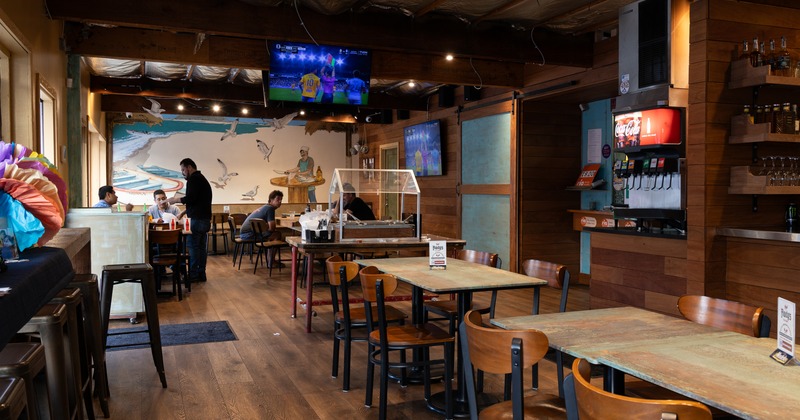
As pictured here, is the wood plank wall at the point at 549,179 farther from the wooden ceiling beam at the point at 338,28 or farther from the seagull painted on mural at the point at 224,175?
the seagull painted on mural at the point at 224,175

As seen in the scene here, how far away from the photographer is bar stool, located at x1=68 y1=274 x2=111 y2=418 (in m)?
3.10

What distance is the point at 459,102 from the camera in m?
9.74

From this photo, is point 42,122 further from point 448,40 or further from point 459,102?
point 459,102

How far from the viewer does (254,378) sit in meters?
4.20

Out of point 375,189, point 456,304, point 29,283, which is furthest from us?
point 375,189

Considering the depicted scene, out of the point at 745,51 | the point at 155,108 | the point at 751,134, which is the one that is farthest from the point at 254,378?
the point at 155,108

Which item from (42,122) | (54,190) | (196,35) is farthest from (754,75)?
(42,122)

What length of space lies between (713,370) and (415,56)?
236 inches

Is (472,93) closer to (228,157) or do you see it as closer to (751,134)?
(751,134)

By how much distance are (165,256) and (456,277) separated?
15.3ft

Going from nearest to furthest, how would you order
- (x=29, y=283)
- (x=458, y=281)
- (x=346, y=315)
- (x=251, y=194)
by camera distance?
1. (x=29, y=283)
2. (x=458, y=281)
3. (x=346, y=315)
4. (x=251, y=194)

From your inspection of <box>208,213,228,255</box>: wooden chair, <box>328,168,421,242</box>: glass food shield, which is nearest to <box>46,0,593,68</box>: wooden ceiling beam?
<box>328,168,421,242</box>: glass food shield

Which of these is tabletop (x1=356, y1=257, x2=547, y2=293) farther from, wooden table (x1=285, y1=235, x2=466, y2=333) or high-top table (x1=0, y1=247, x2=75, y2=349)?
high-top table (x1=0, y1=247, x2=75, y2=349)

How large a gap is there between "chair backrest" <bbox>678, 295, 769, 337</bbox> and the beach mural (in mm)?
9513
